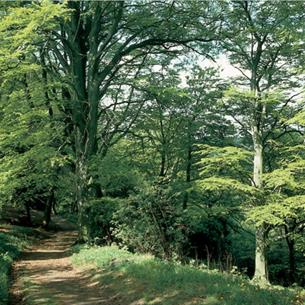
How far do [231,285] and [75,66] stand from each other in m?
16.0

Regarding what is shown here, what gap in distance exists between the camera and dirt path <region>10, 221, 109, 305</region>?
1070 cm

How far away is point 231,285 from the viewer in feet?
31.0

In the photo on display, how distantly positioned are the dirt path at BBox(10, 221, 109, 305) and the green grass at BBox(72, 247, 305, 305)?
0.54m

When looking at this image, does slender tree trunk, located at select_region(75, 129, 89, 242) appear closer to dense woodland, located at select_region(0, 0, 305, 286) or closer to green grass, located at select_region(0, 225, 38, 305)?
dense woodland, located at select_region(0, 0, 305, 286)

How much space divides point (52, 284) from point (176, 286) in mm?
4527

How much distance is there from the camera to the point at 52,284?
1277 centimetres

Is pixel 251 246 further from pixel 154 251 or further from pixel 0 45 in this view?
pixel 0 45

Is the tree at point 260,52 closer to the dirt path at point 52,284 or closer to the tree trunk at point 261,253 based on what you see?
the tree trunk at point 261,253

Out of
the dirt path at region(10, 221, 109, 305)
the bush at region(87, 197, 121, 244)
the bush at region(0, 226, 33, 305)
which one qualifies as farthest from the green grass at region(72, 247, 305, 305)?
the bush at region(87, 197, 121, 244)

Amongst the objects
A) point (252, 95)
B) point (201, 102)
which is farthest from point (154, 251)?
point (201, 102)

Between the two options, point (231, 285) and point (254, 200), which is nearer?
point (231, 285)

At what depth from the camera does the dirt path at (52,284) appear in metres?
10.7

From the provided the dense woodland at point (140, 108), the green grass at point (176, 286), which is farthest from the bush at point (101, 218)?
the green grass at point (176, 286)

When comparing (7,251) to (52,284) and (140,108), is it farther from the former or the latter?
(140,108)
